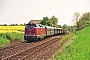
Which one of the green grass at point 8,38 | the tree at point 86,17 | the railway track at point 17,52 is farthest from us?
the tree at point 86,17

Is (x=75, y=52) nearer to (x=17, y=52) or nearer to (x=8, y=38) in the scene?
(x=17, y=52)

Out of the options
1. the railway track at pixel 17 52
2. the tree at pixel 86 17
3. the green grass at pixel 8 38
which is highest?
the tree at pixel 86 17

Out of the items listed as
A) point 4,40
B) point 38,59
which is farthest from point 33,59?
point 4,40

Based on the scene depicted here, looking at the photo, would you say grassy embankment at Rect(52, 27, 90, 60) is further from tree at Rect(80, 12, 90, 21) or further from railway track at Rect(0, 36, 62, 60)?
tree at Rect(80, 12, 90, 21)

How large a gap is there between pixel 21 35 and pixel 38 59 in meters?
25.5

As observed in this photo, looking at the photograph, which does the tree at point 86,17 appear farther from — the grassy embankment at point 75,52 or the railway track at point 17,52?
the grassy embankment at point 75,52

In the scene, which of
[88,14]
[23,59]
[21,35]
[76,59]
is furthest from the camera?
[88,14]

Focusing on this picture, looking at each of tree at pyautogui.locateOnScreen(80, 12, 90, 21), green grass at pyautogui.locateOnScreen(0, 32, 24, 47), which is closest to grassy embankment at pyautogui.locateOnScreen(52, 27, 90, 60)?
green grass at pyautogui.locateOnScreen(0, 32, 24, 47)

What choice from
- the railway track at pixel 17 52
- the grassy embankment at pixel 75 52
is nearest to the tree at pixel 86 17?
the railway track at pixel 17 52

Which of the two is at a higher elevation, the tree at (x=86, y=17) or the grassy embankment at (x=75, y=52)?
the tree at (x=86, y=17)

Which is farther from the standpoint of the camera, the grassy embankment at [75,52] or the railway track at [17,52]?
the railway track at [17,52]

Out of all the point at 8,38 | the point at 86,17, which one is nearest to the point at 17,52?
the point at 8,38

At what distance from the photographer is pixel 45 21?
350 ft

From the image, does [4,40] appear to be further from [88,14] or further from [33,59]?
[88,14]
